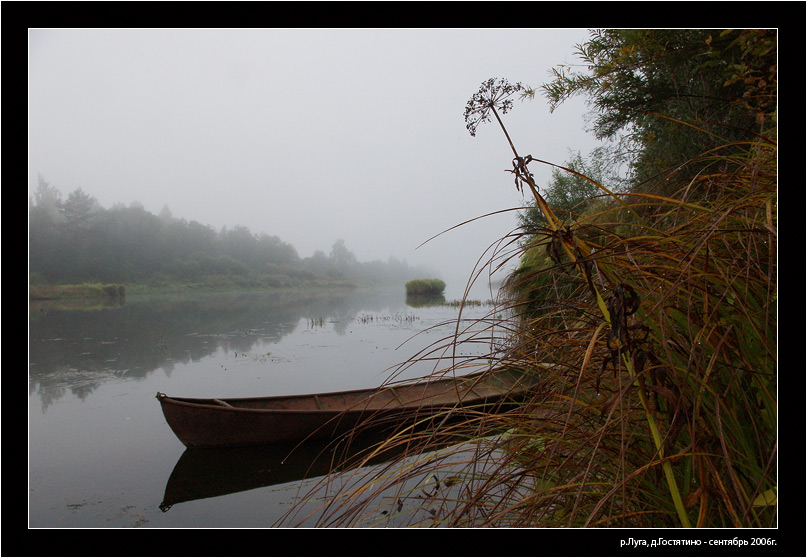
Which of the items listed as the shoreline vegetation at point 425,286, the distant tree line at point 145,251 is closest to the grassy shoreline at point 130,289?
the distant tree line at point 145,251

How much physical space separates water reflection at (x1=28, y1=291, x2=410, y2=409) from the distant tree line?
146 cm

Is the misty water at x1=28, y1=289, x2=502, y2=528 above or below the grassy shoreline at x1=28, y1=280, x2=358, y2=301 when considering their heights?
below

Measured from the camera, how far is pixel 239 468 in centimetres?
400

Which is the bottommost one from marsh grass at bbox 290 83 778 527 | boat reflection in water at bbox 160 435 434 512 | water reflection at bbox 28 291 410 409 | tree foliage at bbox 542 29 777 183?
boat reflection in water at bbox 160 435 434 512

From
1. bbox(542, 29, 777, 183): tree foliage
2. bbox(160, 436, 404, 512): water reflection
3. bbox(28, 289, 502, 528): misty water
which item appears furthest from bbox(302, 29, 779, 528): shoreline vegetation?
bbox(160, 436, 404, 512): water reflection

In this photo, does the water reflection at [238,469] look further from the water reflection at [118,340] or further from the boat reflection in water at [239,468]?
the water reflection at [118,340]

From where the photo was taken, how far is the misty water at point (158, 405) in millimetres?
3340

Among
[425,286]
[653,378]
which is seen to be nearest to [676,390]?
[653,378]

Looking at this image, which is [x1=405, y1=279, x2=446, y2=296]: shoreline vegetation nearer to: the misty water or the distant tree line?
the distant tree line

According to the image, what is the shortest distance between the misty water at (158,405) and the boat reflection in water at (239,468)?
16 millimetres

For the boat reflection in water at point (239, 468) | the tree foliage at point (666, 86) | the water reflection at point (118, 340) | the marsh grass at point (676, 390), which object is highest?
the tree foliage at point (666, 86)

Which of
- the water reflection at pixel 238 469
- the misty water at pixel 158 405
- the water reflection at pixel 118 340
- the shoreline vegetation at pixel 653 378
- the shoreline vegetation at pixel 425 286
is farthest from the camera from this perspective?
the shoreline vegetation at pixel 425 286

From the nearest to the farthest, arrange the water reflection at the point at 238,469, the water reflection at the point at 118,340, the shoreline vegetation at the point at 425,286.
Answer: the water reflection at the point at 238,469
the water reflection at the point at 118,340
the shoreline vegetation at the point at 425,286

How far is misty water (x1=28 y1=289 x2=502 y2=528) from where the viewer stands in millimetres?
3340
